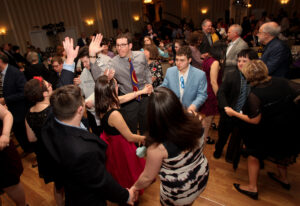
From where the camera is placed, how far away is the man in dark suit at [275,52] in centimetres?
276

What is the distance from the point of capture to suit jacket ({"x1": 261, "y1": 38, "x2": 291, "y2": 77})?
108 inches

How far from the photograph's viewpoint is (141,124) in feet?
9.15

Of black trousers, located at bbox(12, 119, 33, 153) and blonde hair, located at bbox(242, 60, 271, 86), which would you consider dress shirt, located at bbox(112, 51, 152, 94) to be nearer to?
blonde hair, located at bbox(242, 60, 271, 86)

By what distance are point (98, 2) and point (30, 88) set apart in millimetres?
12918

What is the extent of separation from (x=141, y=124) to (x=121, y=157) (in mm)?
937

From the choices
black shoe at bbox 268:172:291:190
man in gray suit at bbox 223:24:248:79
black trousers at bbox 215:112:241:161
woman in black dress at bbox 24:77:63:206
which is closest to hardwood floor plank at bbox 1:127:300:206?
black shoe at bbox 268:172:291:190

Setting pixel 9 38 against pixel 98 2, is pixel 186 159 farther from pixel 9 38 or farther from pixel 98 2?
pixel 98 2

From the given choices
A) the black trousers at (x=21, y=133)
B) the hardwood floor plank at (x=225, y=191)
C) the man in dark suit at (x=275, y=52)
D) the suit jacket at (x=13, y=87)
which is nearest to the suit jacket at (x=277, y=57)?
the man in dark suit at (x=275, y=52)

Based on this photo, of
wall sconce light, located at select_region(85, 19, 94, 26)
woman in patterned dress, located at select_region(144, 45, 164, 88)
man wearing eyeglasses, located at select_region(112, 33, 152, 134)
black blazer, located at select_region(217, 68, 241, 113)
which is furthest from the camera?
wall sconce light, located at select_region(85, 19, 94, 26)

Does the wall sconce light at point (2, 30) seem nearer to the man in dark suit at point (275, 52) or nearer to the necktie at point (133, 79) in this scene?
the necktie at point (133, 79)

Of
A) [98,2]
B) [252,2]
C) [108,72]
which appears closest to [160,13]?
[98,2]

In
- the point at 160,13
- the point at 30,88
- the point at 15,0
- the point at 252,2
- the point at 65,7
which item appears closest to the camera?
the point at 30,88

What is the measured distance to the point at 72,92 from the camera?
4.01 ft

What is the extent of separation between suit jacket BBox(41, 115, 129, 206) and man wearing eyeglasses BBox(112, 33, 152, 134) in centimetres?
124
